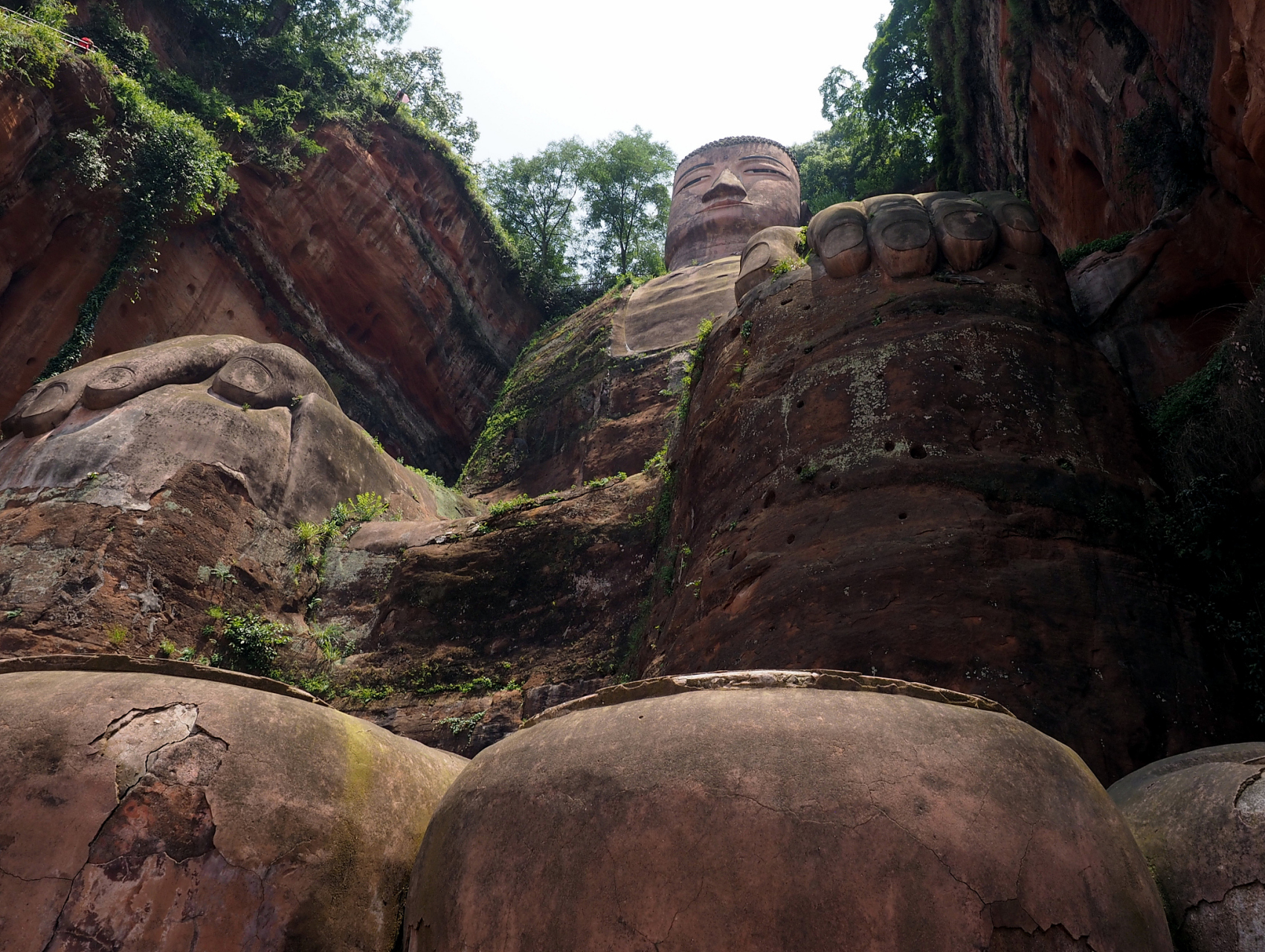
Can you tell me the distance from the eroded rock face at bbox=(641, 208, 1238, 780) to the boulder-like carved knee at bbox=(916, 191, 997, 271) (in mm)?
86

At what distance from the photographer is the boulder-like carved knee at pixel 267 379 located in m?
11.0

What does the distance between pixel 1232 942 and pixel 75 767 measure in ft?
11.2

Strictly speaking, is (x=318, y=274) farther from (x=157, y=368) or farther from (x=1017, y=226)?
(x=1017, y=226)

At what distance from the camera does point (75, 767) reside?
299 centimetres

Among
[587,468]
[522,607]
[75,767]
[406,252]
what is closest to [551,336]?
[406,252]

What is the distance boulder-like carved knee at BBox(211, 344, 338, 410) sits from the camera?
1105 centimetres

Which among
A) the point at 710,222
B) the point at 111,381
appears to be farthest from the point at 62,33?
the point at 710,222

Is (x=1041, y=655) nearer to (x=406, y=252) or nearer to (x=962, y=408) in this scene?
(x=962, y=408)

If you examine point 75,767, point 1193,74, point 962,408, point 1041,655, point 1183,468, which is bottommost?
point 75,767

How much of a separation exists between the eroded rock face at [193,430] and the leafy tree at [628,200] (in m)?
18.1

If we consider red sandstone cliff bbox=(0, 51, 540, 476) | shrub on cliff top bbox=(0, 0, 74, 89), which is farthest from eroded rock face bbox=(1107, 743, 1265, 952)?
shrub on cliff top bbox=(0, 0, 74, 89)

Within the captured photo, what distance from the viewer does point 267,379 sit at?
1141 cm

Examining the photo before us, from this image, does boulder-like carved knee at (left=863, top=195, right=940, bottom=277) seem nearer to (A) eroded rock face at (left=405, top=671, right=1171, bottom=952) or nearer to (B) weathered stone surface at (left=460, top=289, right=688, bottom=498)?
(A) eroded rock face at (left=405, top=671, right=1171, bottom=952)

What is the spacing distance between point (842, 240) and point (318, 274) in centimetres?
1479
